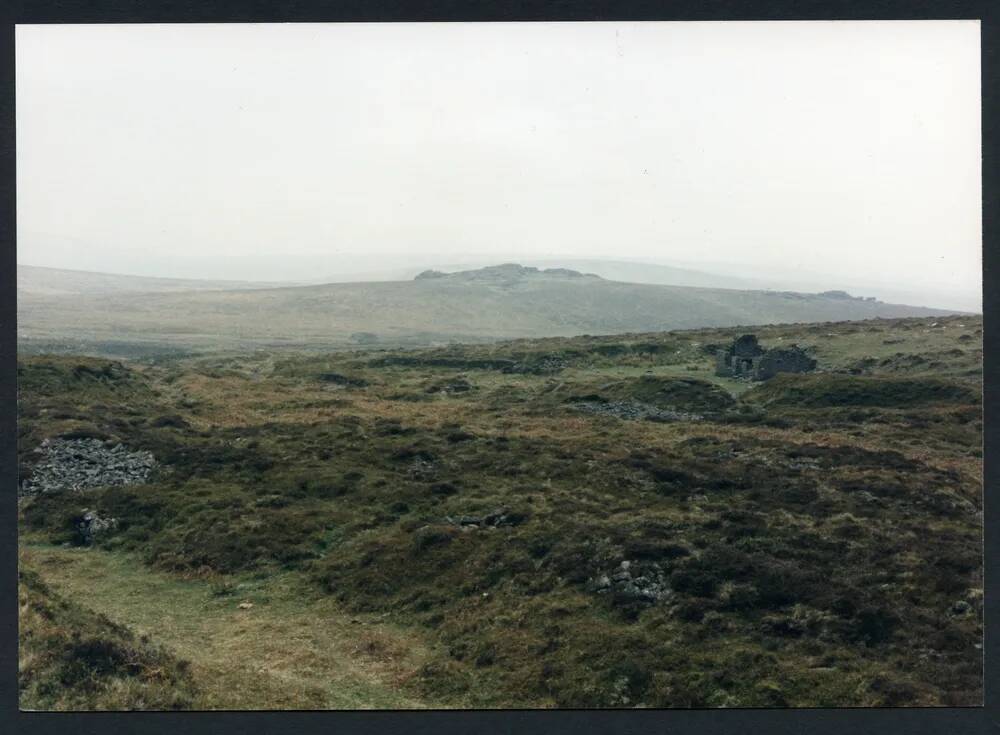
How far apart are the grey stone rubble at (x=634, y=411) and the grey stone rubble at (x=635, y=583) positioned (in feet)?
56.6

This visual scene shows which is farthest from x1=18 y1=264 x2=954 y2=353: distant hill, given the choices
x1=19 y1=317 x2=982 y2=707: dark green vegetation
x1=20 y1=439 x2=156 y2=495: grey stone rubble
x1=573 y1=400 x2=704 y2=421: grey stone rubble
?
x1=573 y1=400 x2=704 y2=421: grey stone rubble

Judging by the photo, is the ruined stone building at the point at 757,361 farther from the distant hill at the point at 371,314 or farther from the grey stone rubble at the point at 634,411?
the distant hill at the point at 371,314

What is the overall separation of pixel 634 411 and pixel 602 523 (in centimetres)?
1643

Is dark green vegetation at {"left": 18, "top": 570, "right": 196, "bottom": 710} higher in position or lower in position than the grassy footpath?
higher

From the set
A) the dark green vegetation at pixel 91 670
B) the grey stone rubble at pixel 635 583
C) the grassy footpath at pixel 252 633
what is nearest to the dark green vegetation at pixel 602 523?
the grey stone rubble at pixel 635 583

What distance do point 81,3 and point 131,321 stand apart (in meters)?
129

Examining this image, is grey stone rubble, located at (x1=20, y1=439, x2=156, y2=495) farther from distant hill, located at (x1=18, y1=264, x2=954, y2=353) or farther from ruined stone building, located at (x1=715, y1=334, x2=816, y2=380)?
distant hill, located at (x1=18, y1=264, x2=954, y2=353)

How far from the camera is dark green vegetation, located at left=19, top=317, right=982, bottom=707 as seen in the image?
48.8 ft

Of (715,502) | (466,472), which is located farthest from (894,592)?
(466,472)

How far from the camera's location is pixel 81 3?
49.8 feet

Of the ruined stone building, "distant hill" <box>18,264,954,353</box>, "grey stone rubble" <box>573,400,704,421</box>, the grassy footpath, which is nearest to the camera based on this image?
the grassy footpath

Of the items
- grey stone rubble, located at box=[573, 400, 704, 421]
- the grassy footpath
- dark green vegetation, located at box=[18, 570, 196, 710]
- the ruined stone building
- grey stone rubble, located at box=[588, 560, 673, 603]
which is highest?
the ruined stone building

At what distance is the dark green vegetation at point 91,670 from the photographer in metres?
13.8

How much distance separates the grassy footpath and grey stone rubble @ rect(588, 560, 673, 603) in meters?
4.35
